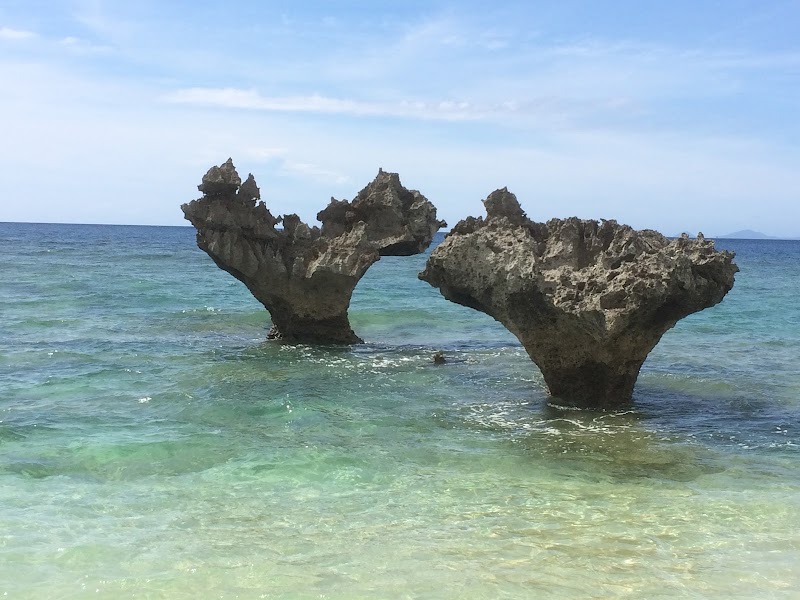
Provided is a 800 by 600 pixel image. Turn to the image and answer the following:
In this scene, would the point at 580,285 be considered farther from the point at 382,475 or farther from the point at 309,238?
the point at 309,238

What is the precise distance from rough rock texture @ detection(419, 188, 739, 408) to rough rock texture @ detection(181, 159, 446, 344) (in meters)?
3.95

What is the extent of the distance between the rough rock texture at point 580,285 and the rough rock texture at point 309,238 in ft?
13.0

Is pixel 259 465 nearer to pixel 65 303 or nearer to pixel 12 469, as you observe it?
pixel 12 469

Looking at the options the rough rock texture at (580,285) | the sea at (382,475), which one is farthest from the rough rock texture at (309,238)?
the rough rock texture at (580,285)

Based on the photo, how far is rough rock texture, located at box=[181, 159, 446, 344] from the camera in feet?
54.6

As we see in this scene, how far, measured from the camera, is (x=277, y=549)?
6781 mm

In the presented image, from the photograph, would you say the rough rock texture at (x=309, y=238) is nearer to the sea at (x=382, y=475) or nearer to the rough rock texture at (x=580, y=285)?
the sea at (x=382, y=475)

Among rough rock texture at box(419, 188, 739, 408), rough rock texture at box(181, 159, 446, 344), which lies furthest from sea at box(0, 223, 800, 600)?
rough rock texture at box(181, 159, 446, 344)

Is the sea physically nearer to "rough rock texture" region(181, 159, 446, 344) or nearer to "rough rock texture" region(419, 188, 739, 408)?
"rough rock texture" region(419, 188, 739, 408)

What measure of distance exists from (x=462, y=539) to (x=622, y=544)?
53.3 inches

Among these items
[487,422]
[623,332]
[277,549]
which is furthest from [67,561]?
[623,332]

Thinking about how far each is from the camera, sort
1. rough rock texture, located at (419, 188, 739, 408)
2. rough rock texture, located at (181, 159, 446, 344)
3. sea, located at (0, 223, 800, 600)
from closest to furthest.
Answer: sea, located at (0, 223, 800, 600) < rough rock texture, located at (419, 188, 739, 408) < rough rock texture, located at (181, 159, 446, 344)

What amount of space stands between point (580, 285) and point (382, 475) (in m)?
4.02

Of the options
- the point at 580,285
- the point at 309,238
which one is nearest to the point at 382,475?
the point at 580,285
